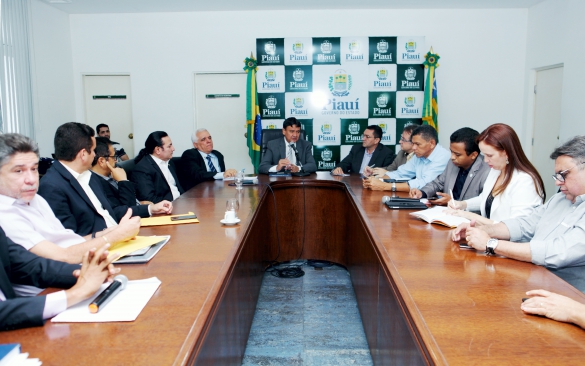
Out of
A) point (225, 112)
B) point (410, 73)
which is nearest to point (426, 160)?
point (410, 73)

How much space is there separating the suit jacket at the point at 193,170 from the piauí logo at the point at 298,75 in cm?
195

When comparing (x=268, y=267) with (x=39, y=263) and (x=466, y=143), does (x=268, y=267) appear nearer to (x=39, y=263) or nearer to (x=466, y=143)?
(x=466, y=143)

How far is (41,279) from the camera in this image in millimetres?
1379

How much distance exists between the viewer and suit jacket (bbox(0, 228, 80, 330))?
44.9 inches

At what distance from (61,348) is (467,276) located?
4.03 feet

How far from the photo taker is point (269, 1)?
5.43m

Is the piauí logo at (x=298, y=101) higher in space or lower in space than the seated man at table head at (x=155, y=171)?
higher

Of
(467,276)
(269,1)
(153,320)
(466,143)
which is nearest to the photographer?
(153,320)

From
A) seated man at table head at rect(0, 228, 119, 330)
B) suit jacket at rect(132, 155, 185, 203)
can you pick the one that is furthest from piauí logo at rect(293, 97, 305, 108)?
seated man at table head at rect(0, 228, 119, 330)

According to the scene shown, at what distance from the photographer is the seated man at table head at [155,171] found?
3363 mm

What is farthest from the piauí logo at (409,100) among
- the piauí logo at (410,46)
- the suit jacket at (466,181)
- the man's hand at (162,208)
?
the man's hand at (162,208)

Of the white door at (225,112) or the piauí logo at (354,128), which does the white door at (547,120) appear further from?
the white door at (225,112)

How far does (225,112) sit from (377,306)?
15.2 ft

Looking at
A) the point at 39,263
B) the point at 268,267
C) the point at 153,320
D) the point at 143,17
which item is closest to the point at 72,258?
the point at 39,263
